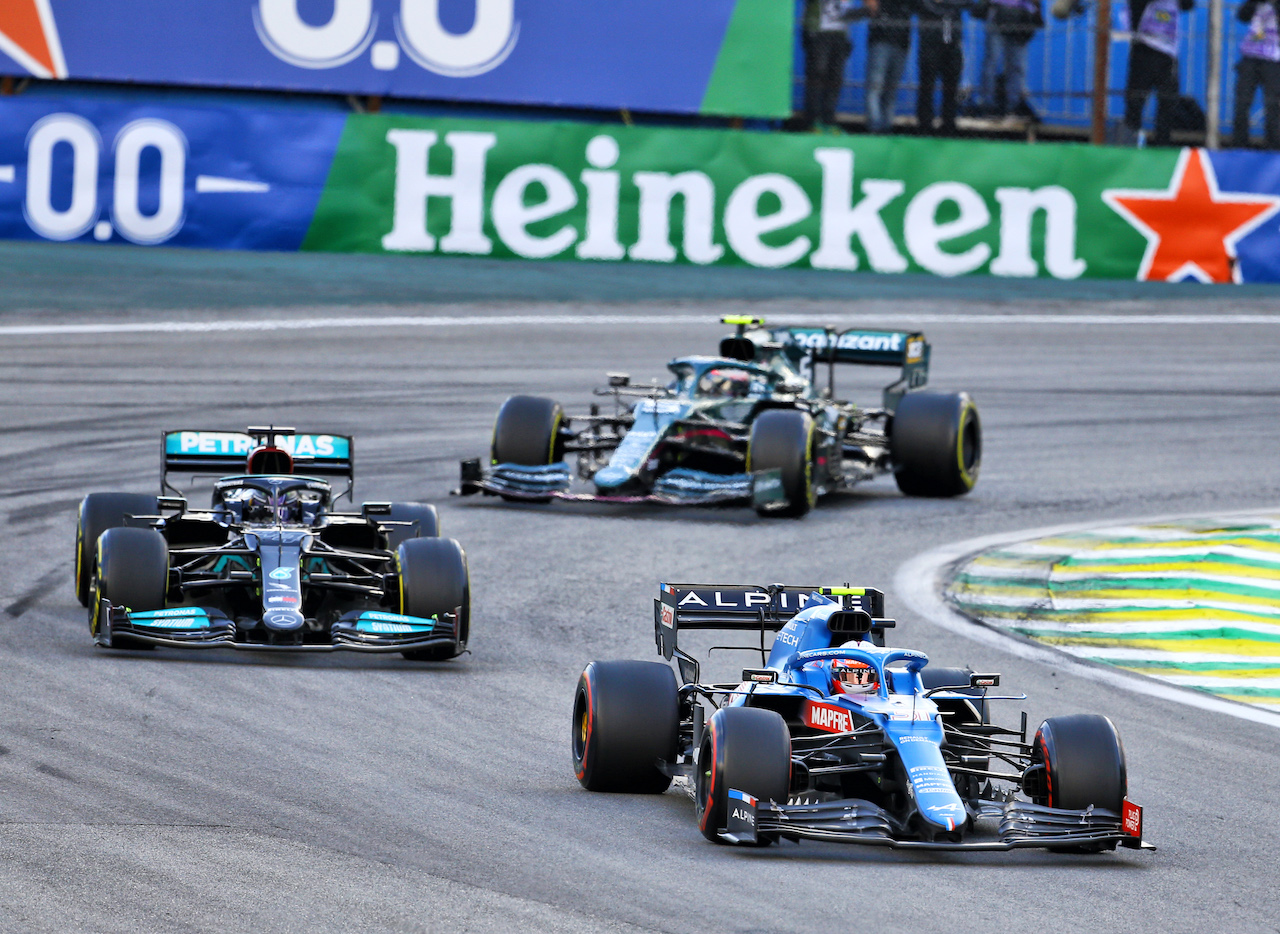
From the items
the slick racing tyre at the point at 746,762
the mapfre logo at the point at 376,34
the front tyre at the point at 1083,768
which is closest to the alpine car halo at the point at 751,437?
the mapfre logo at the point at 376,34

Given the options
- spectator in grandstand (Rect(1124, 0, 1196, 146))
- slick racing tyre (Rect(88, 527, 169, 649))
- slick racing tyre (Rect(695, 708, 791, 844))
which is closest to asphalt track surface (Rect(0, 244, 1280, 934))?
slick racing tyre (Rect(695, 708, 791, 844))

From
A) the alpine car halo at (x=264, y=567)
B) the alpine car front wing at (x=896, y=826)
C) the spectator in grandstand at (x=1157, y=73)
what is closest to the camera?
the alpine car front wing at (x=896, y=826)

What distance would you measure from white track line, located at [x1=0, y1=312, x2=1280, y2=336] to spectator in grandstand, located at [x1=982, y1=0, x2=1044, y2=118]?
267 cm

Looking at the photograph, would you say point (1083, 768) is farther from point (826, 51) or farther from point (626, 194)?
point (826, 51)

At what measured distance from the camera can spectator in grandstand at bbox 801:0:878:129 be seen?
26.1 metres

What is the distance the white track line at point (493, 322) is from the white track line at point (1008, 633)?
26.3ft

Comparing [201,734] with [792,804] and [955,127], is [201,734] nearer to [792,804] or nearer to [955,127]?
[792,804]

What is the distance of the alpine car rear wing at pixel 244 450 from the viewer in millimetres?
13930

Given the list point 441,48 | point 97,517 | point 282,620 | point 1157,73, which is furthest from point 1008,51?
point 282,620

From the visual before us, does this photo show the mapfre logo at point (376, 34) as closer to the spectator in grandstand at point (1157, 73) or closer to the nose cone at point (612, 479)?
the spectator in grandstand at point (1157, 73)

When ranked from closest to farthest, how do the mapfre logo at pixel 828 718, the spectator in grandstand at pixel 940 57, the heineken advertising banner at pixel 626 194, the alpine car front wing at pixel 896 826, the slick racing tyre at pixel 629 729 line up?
1. the alpine car front wing at pixel 896 826
2. the mapfre logo at pixel 828 718
3. the slick racing tyre at pixel 629 729
4. the heineken advertising banner at pixel 626 194
5. the spectator in grandstand at pixel 940 57

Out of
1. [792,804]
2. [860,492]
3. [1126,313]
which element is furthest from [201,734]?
[1126,313]

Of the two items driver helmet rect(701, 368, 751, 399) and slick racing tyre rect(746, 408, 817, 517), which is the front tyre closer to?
slick racing tyre rect(746, 408, 817, 517)

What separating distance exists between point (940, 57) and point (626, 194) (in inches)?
162
